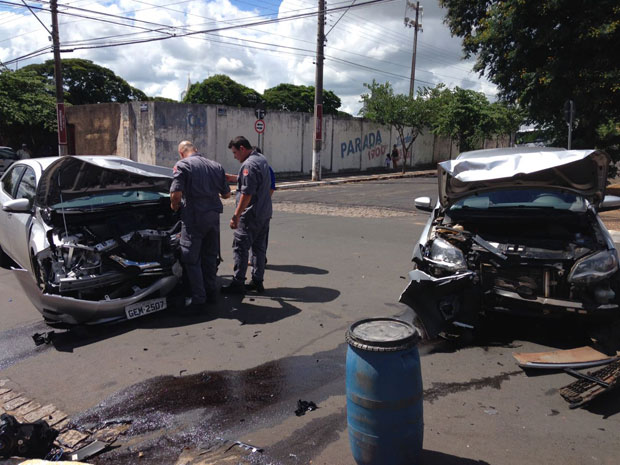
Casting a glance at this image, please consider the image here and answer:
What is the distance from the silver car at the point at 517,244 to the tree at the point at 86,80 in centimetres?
4074

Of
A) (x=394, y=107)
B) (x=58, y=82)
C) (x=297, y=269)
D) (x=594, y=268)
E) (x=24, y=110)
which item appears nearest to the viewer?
(x=594, y=268)

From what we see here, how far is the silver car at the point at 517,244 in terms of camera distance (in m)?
4.30

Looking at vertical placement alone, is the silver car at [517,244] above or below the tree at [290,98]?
below

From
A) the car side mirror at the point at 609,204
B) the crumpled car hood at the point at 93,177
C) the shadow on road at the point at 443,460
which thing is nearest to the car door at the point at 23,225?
the crumpled car hood at the point at 93,177

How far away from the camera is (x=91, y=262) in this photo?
509 cm

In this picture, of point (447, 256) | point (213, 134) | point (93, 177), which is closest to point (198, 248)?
point (93, 177)

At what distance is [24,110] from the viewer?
25.6 meters

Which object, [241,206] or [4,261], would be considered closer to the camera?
[241,206]

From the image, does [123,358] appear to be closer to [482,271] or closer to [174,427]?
[174,427]

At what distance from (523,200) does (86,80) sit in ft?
145

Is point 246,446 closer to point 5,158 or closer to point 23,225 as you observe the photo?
point 23,225

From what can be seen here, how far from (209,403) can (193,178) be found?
257 cm

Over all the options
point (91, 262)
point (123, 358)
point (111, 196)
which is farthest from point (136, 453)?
point (111, 196)

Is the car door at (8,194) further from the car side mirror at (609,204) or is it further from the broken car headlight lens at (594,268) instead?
the car side mirror at (609,204)
